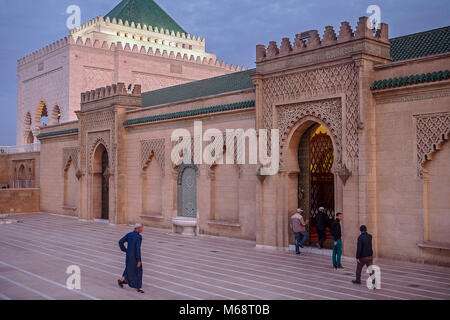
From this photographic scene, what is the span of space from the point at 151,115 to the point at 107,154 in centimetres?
391

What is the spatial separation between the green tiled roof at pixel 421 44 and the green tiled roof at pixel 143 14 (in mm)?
21965

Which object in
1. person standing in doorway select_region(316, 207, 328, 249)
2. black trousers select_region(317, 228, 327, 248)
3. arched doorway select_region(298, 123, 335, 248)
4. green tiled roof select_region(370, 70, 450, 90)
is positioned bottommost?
black trousers select_region(317, 228, 327, 248)

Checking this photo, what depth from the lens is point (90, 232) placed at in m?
15.9

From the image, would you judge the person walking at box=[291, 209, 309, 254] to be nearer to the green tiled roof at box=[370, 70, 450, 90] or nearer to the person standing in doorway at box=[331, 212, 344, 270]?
the person standing in doorway at box=[331, 212, 344, 270]

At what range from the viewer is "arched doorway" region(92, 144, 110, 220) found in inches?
773

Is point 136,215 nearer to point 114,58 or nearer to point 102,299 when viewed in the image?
point 102,299

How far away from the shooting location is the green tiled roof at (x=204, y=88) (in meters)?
15.8

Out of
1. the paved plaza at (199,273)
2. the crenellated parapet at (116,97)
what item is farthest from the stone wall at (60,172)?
the paved plaza at (199,273)

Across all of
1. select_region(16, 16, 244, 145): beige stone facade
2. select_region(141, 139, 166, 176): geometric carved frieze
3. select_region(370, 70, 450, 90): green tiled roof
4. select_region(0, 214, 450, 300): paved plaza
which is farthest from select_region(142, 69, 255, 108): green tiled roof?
select_region(16, 16, 244, 145): beige stone facade

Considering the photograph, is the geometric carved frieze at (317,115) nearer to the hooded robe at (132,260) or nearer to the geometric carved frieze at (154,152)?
the hooded robe at (132,260)

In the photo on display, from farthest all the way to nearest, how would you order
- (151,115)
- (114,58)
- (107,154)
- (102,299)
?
→ (114,58) < (107,154) < (151,115) < (102,299)

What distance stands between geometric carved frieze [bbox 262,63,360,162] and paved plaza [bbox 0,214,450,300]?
277 centimetres

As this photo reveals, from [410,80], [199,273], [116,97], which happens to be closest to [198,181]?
[116,97]

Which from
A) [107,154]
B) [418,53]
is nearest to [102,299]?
[418,53]
